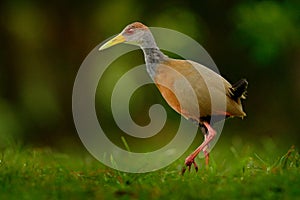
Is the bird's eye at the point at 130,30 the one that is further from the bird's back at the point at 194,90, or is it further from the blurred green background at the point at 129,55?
the blurred green background at the point at 129,55

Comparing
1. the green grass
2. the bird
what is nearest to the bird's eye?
the bird

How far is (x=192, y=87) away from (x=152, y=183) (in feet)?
2.69

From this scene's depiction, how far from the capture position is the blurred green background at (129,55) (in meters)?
8.91

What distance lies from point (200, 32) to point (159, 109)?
105 centimetres

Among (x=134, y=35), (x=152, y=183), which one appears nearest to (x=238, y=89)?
(x=134, y=35)

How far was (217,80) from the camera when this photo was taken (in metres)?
4.50

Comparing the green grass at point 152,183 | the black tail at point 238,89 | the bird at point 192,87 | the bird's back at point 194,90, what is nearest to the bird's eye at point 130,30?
the bird at point 192,87

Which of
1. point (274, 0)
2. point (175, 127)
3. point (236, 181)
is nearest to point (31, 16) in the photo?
point (175, 127)

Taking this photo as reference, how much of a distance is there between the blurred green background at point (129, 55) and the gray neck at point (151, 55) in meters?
4.10

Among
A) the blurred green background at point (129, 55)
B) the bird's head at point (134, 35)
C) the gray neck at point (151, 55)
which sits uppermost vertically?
the bird's head at point (134, 35)

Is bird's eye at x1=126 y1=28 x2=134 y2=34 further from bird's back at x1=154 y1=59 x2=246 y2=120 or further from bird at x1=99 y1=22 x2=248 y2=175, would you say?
bird's back at x1=154 y1=59 x2=246 y2=120

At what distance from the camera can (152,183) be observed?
3.85 meters

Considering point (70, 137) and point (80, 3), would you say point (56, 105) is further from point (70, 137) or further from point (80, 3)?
point (80, 3)

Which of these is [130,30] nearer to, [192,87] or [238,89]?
[192,87]
